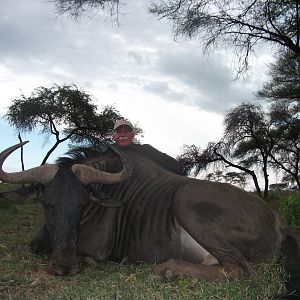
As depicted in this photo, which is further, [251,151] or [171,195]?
[251,151]

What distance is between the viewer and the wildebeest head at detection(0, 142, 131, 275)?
385 cm

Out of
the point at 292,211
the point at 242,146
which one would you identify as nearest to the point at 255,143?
the point at 242,146

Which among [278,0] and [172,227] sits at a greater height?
[278,0]

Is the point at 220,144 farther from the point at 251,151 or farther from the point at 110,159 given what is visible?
the point at 110,159

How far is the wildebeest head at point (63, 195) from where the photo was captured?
3852 millimetres

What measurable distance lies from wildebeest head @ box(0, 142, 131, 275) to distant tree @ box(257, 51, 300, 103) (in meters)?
12.6

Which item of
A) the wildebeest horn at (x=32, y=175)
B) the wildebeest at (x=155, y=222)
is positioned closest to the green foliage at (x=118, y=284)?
the wildebeest at (x=155, y=222)

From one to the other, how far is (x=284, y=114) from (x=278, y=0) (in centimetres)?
1263

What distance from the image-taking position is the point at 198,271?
3.66 m

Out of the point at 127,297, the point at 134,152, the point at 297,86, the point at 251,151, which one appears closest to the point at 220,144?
the point at 251,151

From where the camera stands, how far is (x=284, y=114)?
20359mm

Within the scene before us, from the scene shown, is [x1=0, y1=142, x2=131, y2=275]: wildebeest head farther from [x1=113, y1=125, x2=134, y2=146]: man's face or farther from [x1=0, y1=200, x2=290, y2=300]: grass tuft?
[x1=113, y1=125, x2=134, y2=146]: man's face

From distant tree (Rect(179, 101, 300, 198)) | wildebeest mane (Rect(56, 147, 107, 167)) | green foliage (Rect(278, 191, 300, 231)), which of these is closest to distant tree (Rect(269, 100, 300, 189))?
distant tree (Rect(179, 101, 300, 198))

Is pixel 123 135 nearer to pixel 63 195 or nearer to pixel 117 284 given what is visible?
pixel 63 195
